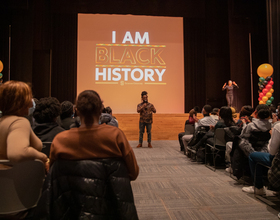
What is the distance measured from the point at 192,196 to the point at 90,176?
5.64ft

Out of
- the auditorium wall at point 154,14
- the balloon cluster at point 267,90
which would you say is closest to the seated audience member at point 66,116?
the balloon cluster at point 267,90

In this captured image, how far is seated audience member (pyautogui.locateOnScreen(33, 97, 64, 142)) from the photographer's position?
195 cm

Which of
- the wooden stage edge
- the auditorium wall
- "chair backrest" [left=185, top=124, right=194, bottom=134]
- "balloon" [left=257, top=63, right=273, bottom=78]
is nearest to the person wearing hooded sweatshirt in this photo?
"chair backrest" [left=185, top=124, right=194, bottom=134]

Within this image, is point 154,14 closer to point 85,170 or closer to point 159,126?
point 159,126

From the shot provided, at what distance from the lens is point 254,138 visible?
2.68 metres

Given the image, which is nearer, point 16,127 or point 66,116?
point 16,127

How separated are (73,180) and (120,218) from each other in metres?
0.28

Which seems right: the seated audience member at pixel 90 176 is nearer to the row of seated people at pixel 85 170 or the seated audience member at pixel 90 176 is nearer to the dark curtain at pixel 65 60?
the row of seated people at pixel 85 170

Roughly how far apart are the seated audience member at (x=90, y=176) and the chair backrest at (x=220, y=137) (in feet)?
8.28

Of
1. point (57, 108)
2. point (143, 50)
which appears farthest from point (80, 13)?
point (57, 108)

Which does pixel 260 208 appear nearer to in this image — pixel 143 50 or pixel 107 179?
pixel 107 179

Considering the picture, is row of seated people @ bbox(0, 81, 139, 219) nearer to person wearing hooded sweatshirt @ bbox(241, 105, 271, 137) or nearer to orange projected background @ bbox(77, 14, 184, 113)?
person wearing hooded sweatshirt @ bbox(241, 105, 271, 137)

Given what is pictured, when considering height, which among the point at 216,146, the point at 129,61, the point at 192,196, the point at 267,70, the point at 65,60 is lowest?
the point at 192,196

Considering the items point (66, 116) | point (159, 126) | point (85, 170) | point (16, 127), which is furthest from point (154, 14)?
point (85, 170)
